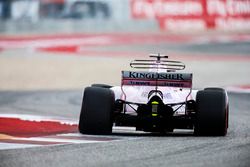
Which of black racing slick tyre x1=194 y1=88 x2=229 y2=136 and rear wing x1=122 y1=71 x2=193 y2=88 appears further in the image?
rear wing x1=122 y1=71 x2=193 y2=88

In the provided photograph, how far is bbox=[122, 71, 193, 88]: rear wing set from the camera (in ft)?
42.0

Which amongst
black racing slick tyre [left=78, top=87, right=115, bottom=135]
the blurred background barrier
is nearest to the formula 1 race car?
black racing slick tyre [left=78, top=87, right=115, bottom=135]

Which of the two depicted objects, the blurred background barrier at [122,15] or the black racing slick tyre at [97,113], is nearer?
the black racing slick tyre at [97,113]

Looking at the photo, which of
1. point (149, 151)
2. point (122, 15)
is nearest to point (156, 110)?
point (149, 151)

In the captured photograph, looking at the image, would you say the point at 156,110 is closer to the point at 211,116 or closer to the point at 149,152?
the point at 211,116

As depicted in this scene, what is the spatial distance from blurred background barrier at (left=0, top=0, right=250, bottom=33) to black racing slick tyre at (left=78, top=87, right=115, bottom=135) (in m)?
18.5

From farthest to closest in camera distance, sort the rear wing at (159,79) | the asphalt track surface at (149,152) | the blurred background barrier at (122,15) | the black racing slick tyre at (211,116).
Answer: the blurred background barrier at (122,15) < the rear wing at (159,79) < the black racing slick tyre at (211,116) < the asphalt track surface at (149,152)

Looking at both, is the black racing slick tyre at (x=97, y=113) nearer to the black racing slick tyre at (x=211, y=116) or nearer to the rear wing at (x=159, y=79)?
the rear wing at (x=159, y=79)

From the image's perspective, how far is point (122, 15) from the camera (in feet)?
104

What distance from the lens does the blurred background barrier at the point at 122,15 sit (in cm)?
3056

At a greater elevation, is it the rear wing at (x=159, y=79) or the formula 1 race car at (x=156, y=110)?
the rear wing at (x=159, y=79)

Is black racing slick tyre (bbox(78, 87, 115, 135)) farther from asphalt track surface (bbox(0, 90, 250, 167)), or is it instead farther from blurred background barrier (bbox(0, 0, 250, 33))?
blurred background barrier (bbox(0, 0, 250, 33))

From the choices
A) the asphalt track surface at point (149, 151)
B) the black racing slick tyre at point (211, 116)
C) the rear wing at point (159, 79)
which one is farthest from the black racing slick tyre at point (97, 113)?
the black racing slick tyre at point (211, 116)

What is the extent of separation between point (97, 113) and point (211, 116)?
1.47 m
